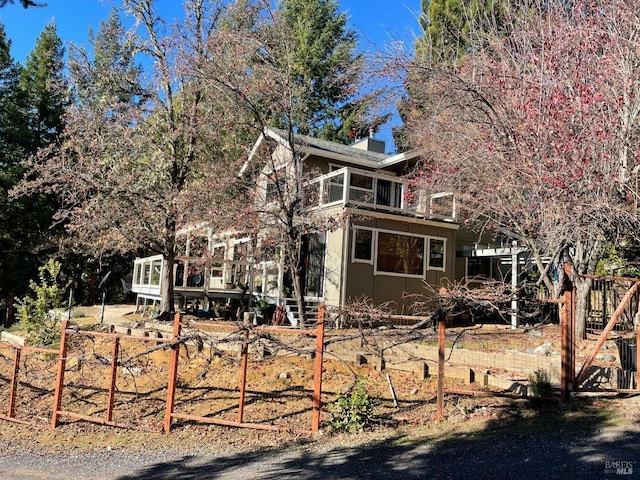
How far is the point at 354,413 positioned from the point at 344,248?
26.4 feet

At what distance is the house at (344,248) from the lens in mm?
14344

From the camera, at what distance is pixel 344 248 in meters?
14.4

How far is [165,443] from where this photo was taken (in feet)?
22.3

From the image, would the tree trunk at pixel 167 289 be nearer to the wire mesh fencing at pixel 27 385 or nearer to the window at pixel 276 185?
the window at pixel 276 185

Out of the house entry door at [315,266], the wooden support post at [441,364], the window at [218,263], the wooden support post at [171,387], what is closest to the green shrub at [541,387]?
the wooden support post at [441,364]

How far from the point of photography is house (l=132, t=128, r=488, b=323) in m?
14.3

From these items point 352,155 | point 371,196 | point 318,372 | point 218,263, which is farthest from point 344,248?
point 318,372

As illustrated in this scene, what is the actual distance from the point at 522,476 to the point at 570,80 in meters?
7.68

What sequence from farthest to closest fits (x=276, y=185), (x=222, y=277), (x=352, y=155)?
(x=352, y=155)
(x=222, y=277)
(x=276, y=185)

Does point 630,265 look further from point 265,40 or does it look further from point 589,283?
point 265,40

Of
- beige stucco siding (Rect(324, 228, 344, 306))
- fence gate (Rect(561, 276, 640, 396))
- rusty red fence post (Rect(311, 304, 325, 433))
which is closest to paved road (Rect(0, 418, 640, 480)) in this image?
rusty red fence post (Rect(311, 304, 325, 433))

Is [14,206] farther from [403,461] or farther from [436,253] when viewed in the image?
[403,461]

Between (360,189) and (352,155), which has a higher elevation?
(352,155)

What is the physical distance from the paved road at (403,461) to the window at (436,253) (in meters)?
10.0
